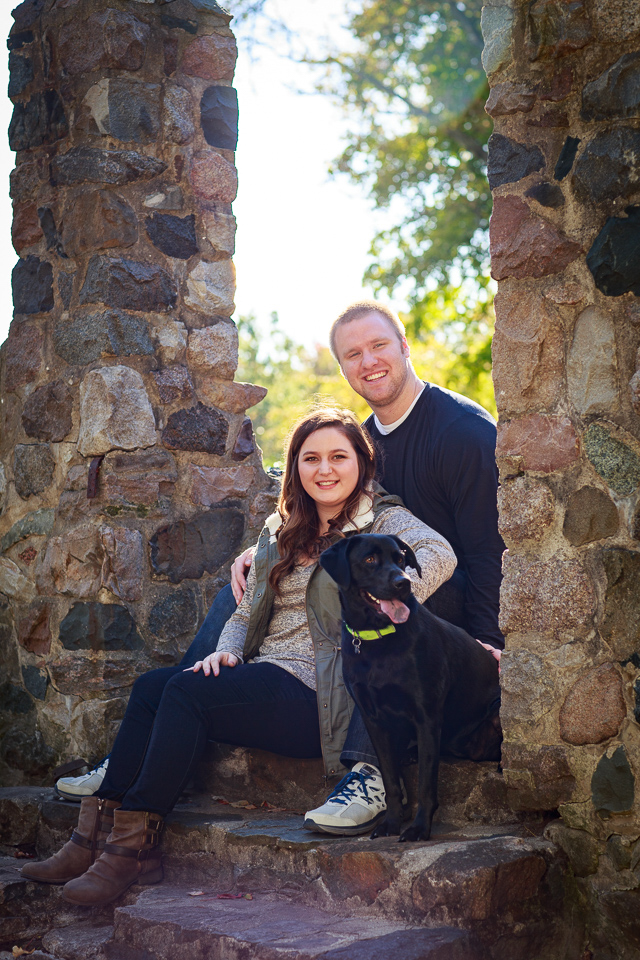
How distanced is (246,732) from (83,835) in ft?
1.86

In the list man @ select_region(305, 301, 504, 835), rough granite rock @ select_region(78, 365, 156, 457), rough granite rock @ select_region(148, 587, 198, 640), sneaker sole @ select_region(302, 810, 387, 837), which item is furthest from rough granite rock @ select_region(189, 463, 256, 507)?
sneaker sole @ select_region(302, 810, 387, 837)

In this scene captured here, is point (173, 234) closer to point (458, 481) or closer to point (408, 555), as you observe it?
point (458, 481)

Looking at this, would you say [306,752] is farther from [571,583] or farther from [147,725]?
[571,583]

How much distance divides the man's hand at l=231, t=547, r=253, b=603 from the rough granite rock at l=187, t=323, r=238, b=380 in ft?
3.07

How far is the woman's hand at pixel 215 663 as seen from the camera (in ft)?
9.19

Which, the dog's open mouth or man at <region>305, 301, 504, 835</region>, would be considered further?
man at <region>305, 301, 504, 835</region>

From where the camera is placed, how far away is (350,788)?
2557mm

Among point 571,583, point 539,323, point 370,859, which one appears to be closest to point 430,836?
point 370,859


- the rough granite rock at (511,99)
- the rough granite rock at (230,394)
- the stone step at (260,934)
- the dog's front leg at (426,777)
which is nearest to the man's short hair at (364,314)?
the rough granite rock at (230,394)

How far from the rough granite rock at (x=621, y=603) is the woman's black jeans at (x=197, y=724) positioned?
0.98 metres

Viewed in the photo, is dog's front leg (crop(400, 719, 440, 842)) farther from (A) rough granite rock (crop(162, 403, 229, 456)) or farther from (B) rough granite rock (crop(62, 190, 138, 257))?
(B) rough granite rock (crop(62, 190, 138, 257))

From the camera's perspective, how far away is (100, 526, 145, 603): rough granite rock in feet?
11.3

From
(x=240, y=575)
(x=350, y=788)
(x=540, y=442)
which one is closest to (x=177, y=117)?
(x=240, y=575)

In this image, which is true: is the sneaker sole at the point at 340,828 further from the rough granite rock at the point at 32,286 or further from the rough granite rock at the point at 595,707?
the rough granite rock at the point at 32,286
